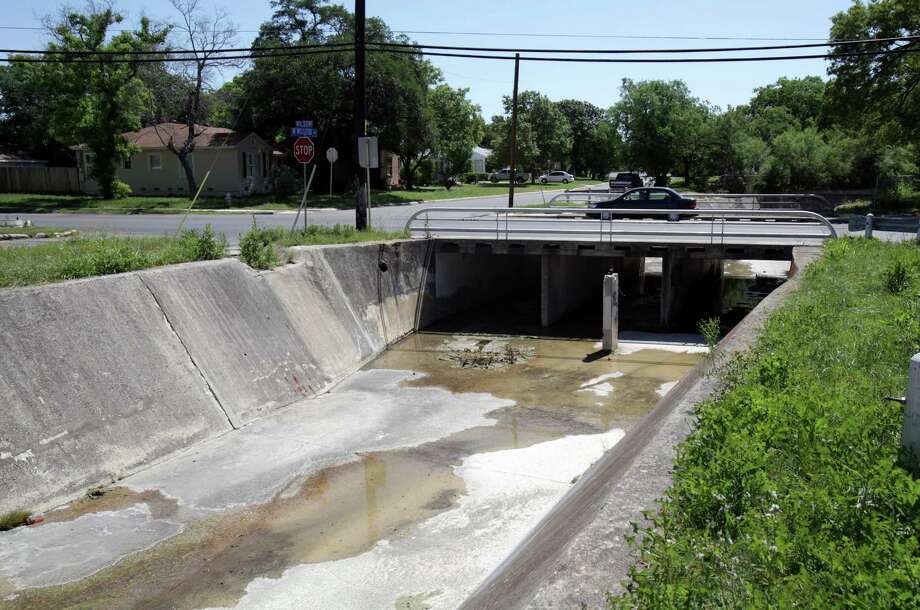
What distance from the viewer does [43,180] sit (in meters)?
49.8

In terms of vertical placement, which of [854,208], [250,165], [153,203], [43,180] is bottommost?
[153,203]

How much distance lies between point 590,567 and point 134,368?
954 centimetres

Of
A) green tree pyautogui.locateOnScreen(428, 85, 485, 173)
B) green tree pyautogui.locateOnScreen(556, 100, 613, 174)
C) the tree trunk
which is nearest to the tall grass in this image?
the tree trunk

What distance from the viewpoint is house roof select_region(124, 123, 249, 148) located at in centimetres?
4656

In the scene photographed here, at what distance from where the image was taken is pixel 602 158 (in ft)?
373

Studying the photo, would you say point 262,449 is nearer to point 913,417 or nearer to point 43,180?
point 913,417

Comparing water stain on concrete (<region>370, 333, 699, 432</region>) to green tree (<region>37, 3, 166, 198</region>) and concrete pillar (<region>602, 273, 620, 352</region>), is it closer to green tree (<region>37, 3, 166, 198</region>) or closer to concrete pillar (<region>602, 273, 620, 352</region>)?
concrete pillar (<region>602, 273, 620, 352</region>)

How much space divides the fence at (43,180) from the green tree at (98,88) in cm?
685

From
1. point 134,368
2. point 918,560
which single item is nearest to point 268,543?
point 134,368

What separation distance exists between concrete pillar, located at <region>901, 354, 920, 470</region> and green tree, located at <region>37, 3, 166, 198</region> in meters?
43.8

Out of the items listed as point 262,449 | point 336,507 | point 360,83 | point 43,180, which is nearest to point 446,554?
point 336,507

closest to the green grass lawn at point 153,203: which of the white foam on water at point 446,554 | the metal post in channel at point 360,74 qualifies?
the metal post in channel at point 360,74

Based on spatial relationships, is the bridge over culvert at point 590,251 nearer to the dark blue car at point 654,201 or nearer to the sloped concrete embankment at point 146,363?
the dark blue car at point 654,201

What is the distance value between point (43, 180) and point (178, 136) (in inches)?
371
